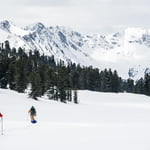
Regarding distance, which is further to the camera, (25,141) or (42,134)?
(42,134)

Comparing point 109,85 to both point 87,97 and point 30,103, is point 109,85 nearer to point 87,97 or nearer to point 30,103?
point 87,97

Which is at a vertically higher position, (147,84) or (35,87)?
(35,87)

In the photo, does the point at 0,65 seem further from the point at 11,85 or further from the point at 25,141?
the point at 25,141

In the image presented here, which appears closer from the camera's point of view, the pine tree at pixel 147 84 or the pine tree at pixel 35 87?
the pine tree at pixel 35 87

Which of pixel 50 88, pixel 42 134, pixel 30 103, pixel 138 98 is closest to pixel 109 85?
pixel 138 98

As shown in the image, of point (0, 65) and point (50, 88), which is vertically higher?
point (0, 65)

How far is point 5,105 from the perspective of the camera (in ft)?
165

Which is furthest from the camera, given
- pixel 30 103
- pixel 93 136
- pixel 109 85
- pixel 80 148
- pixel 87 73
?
pixel 87 73

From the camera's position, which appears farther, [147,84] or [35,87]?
[147,84]

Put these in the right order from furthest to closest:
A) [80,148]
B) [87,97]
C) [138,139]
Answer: [87,97] → [138,139] → [80,148]

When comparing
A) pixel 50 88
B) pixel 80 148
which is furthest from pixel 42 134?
pixel 50 88

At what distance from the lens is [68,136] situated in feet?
75.9

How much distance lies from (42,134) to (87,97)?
71.8 m

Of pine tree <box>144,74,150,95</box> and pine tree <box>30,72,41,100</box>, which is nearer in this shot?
pine tree <box>30,72,41,100</box>
